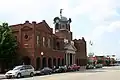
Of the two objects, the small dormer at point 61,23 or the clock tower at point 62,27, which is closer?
the clock tower at point 62,27

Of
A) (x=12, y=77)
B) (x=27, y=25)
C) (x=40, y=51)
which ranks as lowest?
(x=12, y=77)

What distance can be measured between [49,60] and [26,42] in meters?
9.67

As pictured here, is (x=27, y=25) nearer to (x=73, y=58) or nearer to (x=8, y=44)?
(x=8, y=44)

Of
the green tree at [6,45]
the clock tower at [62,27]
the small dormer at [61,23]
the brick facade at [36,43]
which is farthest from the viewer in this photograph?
the small dormer at [61,23]

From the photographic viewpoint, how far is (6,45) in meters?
56.3

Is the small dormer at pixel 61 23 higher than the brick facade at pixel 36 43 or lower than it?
higher

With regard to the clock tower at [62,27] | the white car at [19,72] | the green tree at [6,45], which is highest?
the clock tower at [62,27]

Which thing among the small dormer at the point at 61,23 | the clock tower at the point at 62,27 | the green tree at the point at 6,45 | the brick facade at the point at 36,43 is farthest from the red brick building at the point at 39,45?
the small dormer at the point at 61,23

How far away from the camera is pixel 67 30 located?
96250 millimetres

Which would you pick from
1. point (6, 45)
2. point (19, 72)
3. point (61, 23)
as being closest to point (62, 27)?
point (61, 23)

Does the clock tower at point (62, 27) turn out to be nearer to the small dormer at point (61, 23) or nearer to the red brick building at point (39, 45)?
the small dormer at point (61, 23)

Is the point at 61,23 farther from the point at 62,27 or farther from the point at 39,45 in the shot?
the point at 39,45

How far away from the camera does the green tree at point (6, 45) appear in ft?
185

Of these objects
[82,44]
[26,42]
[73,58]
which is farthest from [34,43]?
[82,44]
